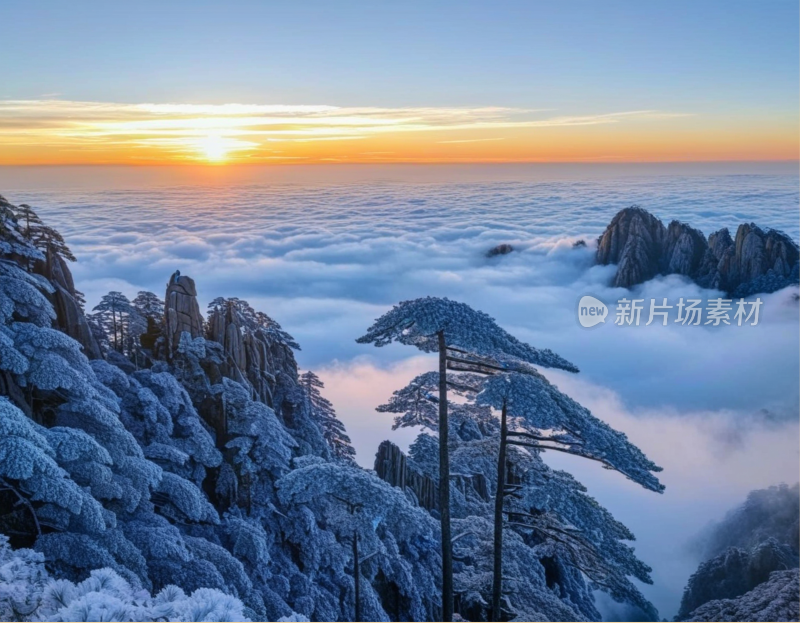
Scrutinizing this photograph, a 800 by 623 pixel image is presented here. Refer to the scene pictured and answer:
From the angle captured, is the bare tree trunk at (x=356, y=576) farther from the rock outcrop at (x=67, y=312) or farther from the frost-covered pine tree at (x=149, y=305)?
the frost-covered pine tree at (x=149, y=305)

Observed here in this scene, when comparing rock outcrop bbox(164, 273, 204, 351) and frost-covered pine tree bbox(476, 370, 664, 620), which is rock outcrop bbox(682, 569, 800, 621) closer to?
frost-covered pine tree bbox(476, 370, 664, 620)

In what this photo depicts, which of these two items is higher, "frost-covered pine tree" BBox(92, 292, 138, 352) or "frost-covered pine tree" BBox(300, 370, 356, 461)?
"frost-covered pine tree" BBox(92, 292, 138, 352)

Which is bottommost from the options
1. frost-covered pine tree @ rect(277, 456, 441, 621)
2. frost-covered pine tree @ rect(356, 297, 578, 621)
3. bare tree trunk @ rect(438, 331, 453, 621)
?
frost-covered pine tree @ rect(277, 456, 441, 621)

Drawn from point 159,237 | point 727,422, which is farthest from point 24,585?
point 727,422

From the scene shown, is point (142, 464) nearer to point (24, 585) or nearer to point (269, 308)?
point (24, 585)

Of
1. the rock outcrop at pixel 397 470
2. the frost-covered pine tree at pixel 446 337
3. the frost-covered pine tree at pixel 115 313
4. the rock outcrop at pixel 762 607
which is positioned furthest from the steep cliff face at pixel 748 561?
the frost-covered pine tree at pixel 115 313

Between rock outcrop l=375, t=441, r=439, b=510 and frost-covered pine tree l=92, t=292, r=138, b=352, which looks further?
frost-covered pine tree l=92, t=292, r=138, b=352

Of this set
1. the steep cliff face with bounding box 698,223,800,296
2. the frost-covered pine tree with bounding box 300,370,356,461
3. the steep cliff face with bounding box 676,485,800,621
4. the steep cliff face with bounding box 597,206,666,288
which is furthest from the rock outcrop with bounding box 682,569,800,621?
the steep cliff face with bounding box 698,223,800,296

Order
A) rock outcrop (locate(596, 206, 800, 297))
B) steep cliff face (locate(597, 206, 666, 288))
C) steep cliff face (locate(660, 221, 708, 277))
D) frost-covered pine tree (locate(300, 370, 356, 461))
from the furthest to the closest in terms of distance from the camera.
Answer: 1. steep cliff face (locate(660, 221, 708, 277))
2. steep cliff face (locate(597, 206, 666, 288))
3. rock outcrop (locate(596, 206, 800, 297))
4. frost-covered pine tree (locate(300, 370, 356, 461))
